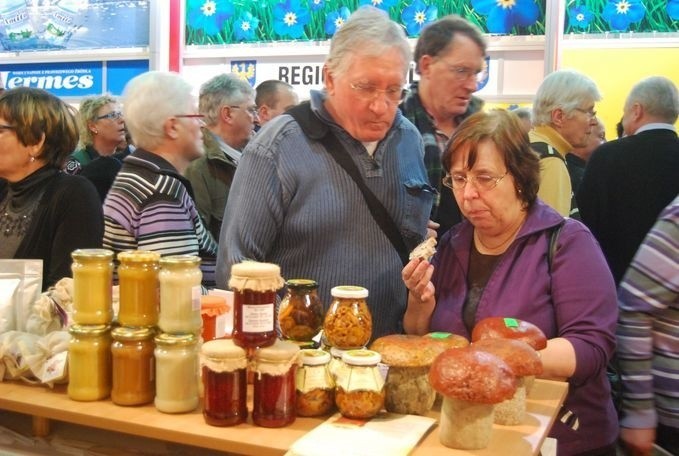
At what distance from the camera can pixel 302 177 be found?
2258 mm

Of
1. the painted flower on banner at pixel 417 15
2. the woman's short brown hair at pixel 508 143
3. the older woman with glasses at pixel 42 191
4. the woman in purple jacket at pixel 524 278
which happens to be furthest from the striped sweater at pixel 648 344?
the painted flower on banner at pixel 417 15

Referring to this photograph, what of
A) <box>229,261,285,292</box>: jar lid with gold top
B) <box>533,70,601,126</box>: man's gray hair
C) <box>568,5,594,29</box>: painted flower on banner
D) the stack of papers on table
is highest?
<box>568,5,594,29</box>: painted flower on banner

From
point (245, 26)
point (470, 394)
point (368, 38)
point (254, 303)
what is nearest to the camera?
point (470, 394)

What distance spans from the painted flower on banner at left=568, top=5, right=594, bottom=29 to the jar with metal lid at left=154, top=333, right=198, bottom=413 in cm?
367

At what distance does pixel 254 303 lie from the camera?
60.9 inches

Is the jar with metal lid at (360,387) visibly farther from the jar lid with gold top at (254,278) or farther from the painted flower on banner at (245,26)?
the painted flower on banner at (245,26)

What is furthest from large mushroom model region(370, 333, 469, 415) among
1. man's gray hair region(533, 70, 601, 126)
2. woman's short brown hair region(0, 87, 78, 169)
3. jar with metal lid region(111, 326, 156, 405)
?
man's gray hair region(533, 70, 601, 126)

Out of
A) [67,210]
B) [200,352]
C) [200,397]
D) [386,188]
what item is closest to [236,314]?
[200,352]

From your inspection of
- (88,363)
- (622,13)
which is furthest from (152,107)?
(622,13)

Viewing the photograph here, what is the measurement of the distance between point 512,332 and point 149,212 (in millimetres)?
1454

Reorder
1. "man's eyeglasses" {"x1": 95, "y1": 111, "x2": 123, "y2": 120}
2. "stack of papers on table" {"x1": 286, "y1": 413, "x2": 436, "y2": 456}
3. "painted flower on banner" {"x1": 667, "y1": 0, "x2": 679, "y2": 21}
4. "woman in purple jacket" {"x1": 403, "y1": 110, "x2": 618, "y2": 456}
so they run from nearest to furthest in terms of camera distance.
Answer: "stack of papers on table" {"x1": 286, "y1": 413, "x2": 436, "y2": 456} → "woman in purple jacket" {"x1": 403, "y1": 110, "x2": 618, "y2": 456} → "painted flower on banner" {"x1": 667, "y1": 0, "x2": 679, "y2": 21} → "man's eyeglasses" {"x1": 95, "y1": 111, "x2": 123, "y2": 120}

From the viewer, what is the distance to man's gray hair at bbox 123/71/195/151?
296 centimetres

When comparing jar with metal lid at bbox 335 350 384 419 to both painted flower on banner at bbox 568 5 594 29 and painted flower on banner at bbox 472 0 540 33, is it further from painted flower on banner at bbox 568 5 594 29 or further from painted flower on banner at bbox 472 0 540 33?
painted flower on banner at bbox 568 5 594 29

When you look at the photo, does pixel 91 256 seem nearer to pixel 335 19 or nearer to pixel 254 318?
pixel 254 318
